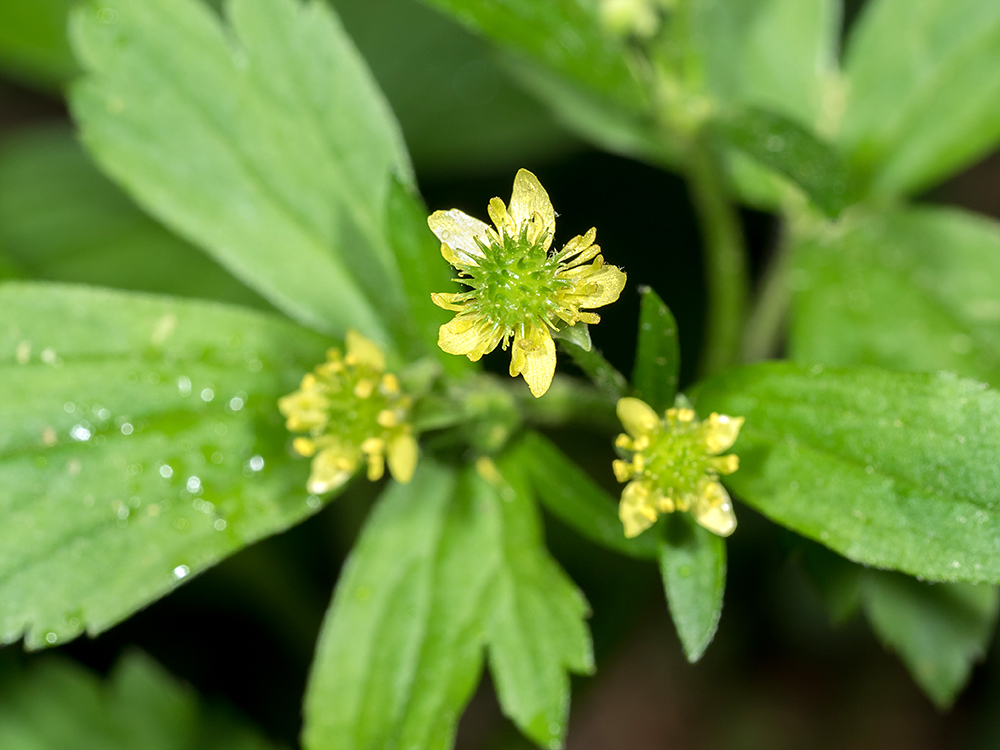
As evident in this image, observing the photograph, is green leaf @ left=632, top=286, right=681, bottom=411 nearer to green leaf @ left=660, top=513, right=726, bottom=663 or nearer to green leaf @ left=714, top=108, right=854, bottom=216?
green leaf @ left=660, top=513, right=726, bottom=663

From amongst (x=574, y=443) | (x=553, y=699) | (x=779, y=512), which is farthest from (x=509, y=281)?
(x=574, y=443)

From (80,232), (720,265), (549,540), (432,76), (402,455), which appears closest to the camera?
(402,455)

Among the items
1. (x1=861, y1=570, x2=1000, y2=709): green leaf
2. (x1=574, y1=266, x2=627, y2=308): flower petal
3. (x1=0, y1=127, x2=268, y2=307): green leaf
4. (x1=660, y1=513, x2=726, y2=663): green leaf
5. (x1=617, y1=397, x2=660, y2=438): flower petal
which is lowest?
(x1=0, y1=127, x2=268, y2=307): green leaf

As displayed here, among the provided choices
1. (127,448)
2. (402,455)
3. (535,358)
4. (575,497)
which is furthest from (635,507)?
(127,448)

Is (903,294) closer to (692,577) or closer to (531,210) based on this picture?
(692,577)

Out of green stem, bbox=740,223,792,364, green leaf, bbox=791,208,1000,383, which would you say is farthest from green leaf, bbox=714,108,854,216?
green stem, bbox=740,223,792,364
